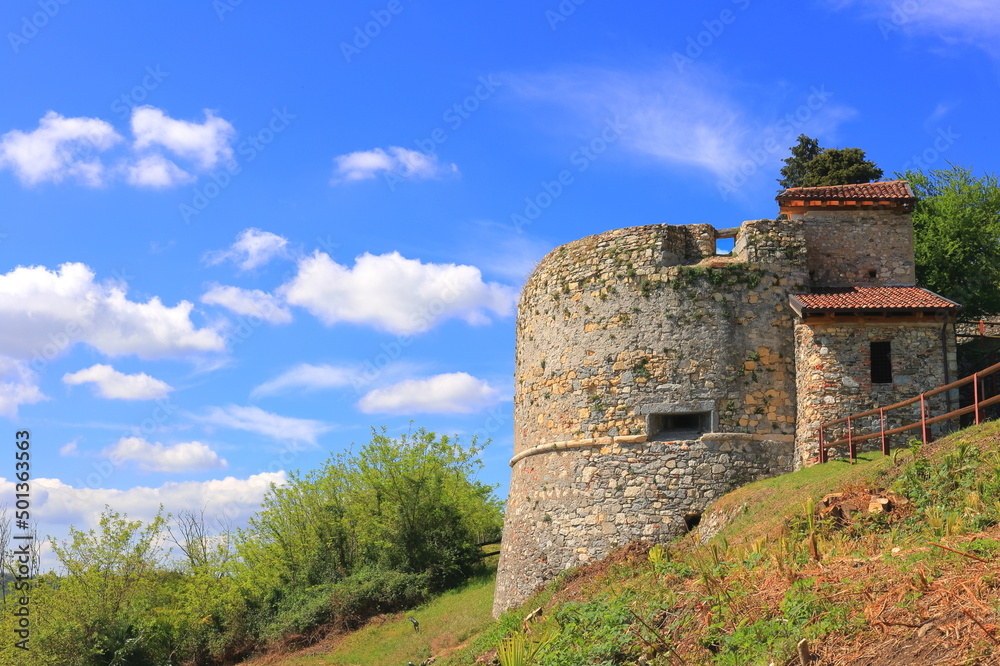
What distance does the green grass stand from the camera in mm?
19766

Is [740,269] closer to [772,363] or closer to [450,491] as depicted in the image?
[772,363]

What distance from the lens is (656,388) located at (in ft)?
57.7

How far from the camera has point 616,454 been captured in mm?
17609

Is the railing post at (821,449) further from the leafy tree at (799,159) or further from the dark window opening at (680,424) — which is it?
the leafy tree at (799,159)

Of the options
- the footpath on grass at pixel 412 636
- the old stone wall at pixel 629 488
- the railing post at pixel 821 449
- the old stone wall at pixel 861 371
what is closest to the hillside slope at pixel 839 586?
the railing post at pixel 821 449

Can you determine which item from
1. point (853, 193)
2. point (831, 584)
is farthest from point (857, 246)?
point (831, 584)

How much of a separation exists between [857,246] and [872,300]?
7.05 ft

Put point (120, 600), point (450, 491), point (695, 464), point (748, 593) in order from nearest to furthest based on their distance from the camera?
point (748, 593)
point (695, 464)
point (120, 600)
point (450, 491)

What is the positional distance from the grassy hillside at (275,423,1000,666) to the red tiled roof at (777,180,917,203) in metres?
6.19

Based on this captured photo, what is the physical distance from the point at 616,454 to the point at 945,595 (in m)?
10.3

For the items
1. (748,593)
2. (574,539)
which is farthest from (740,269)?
(748,593)

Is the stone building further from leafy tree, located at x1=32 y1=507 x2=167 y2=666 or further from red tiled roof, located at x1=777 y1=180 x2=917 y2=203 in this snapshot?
leafy tree, located at x1=32 y1=507 x2=167 y2=666

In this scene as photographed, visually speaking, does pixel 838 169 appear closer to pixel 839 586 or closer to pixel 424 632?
pixel 424 632

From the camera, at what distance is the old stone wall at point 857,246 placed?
18.7m
